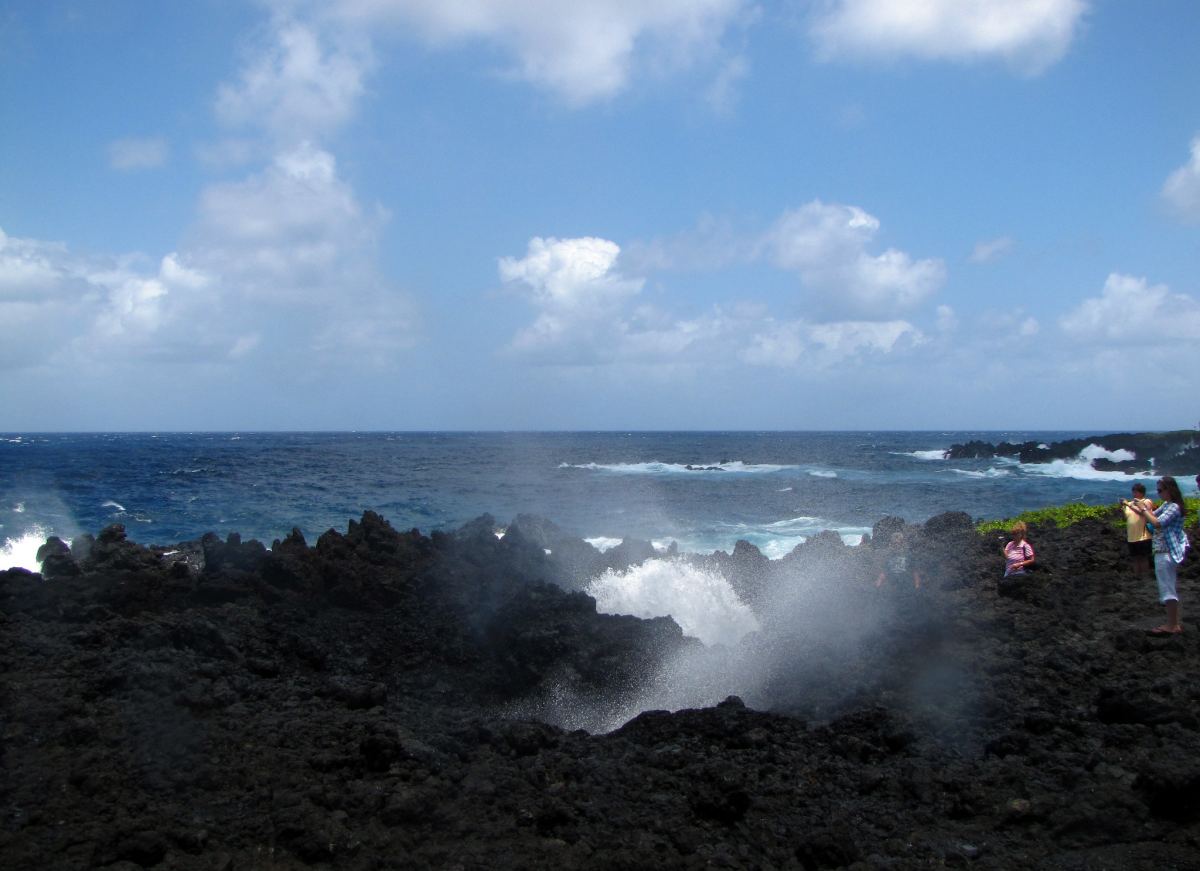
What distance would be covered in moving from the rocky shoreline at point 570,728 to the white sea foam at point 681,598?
106 inches

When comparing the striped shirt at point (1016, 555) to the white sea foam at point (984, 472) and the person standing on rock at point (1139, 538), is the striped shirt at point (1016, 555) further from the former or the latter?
the white sea foam at point (984, 472)

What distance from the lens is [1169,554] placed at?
9672 mm

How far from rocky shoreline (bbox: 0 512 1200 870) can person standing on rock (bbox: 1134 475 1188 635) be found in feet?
0.95

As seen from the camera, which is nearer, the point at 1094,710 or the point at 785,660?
the point at 1094,710

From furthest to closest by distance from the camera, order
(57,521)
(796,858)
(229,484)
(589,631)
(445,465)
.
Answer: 1. (445,465)
2. (229,484)
3. (57,521)
4. (589,631)
5. (796,858)

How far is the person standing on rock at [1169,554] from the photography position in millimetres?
9227

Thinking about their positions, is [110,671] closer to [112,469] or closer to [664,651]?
[664,651]

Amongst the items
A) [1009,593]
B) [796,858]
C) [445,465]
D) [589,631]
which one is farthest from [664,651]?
[445,465]

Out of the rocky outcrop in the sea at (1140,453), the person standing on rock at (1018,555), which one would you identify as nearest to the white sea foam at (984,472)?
the rocky outcrop in the sea at (1140,453)

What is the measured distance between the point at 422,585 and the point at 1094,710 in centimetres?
846

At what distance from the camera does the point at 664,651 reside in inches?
434

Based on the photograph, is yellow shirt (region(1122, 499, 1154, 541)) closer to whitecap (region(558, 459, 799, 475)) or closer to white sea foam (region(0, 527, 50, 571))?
white sea foam (region(0, 527, 50, 571))

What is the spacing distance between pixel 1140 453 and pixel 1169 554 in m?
62.1

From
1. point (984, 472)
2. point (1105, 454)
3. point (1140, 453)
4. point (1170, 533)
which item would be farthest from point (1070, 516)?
point (1105, 454)
